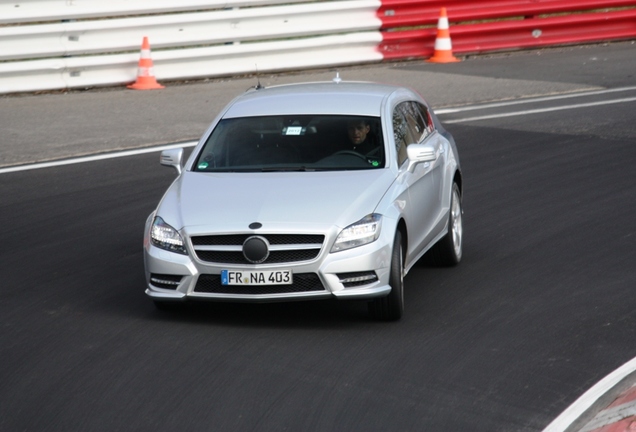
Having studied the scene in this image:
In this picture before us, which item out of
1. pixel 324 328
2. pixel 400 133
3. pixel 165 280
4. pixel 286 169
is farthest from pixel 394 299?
pixel 400 133

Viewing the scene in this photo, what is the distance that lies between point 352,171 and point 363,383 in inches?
88.5

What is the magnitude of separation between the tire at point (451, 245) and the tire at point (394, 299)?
1.57m

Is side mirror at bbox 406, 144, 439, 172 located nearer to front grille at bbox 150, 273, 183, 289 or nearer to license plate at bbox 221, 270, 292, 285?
license plate at bbox 221, 270, 292, 285

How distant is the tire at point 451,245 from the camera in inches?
394

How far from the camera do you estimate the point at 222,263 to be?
321 inches

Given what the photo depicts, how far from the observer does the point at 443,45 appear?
22.0 metres

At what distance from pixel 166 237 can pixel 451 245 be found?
8.62 ft

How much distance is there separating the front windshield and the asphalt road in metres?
1.06

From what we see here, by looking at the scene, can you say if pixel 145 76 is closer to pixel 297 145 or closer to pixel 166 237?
pixel 297 145

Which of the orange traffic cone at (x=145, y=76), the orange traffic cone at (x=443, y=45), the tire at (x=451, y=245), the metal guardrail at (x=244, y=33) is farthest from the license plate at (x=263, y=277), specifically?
the orange traffic cone at (x=443, y=45)

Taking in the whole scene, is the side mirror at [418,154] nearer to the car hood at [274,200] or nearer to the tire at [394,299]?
the car hood at [274,200]

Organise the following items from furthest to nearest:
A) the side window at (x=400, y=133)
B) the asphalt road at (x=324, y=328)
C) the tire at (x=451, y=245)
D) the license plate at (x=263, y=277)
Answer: the tire at (x=451, y=245) → the side window at (x=400, y=133) → the license plate at (x=263, y=277) → the asphalt road at (x=324, y=328)

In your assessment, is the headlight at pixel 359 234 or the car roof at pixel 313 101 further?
the car roof at pixel 313 101

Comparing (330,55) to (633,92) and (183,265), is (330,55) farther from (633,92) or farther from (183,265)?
Result: (183,265)
